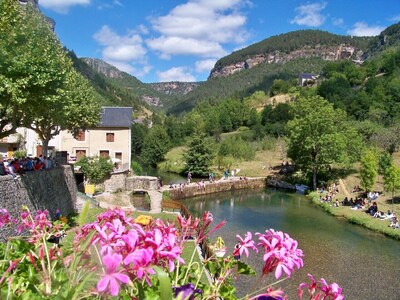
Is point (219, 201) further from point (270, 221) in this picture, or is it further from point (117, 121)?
point (117, 121)

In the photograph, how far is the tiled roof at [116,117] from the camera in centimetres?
4569

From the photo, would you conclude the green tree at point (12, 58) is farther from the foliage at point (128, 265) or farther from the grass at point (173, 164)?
the grass at point (173, 164)

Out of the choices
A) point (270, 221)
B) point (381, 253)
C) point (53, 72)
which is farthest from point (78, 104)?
point (381, 253)

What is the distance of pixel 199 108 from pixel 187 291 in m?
135

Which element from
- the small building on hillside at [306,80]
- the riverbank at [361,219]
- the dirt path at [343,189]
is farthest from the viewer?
the small building on hillside at [306,80]

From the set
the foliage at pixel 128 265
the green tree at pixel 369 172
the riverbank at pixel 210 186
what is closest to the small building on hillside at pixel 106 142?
the riverbank at pixel 210 186

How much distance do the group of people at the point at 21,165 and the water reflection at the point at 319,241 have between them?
10.2 meters

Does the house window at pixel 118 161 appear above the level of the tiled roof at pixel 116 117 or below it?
below

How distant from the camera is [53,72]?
16344mm

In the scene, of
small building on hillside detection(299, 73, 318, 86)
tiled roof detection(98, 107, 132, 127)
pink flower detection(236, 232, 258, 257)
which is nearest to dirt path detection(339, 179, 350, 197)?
tiled roof detection(98, 107, 132, 127)

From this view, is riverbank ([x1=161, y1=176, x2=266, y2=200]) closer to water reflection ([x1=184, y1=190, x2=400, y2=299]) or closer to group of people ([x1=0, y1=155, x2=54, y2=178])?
water reflection ([x1=184, y1=190, x2=400, y2=299])

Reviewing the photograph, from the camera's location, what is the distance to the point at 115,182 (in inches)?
1521

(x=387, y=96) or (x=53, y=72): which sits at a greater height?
(x=387, y=96)

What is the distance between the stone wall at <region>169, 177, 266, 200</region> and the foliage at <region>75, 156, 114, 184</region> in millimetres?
7890
